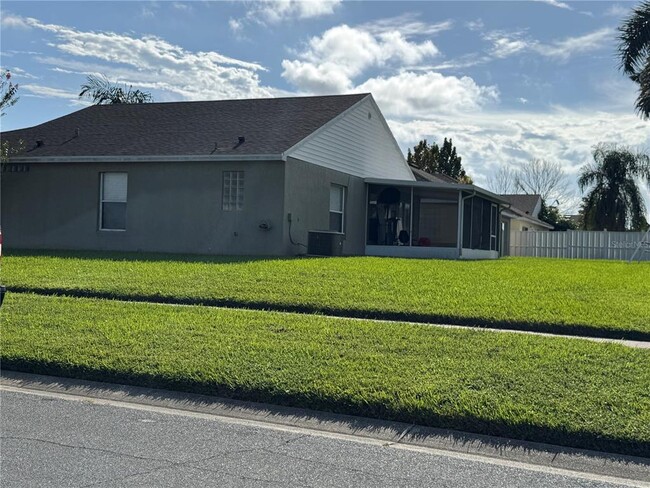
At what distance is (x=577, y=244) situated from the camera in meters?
35.1

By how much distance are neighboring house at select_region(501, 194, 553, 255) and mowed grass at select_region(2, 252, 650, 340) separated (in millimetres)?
15142

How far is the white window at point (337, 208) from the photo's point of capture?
2147 centimetres

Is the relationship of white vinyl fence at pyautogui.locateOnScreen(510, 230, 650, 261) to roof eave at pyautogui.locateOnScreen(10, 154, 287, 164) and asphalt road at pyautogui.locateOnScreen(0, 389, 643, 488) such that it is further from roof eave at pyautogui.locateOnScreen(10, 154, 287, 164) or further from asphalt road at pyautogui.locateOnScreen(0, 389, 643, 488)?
asphalt road at pyautogui.locateOnScreen(0, 389, 643, 488)

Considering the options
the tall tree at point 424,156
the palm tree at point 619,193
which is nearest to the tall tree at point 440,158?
the tall tree at point 424,156

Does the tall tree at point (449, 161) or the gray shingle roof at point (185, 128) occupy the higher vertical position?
the tall tree at point (449, 161)

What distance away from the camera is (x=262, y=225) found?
18297mm

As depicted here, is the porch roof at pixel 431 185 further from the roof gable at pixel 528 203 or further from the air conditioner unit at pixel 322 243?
the roof gable at pixel 528 203

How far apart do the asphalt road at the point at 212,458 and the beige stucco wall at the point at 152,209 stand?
1290 cm

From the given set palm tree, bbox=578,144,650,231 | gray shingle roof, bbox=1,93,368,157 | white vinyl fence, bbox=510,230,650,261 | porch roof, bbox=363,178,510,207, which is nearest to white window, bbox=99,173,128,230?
gray shingle roof, bbox=1,93,368,157

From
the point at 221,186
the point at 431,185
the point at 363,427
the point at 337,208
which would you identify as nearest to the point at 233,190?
the point at 221,186

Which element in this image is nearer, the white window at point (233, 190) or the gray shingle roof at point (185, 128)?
the white window at point (233, 190)

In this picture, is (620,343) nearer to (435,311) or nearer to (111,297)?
(435,311)

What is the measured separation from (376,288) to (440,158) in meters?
48.3

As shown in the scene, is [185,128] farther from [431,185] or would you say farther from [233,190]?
[431,185]
